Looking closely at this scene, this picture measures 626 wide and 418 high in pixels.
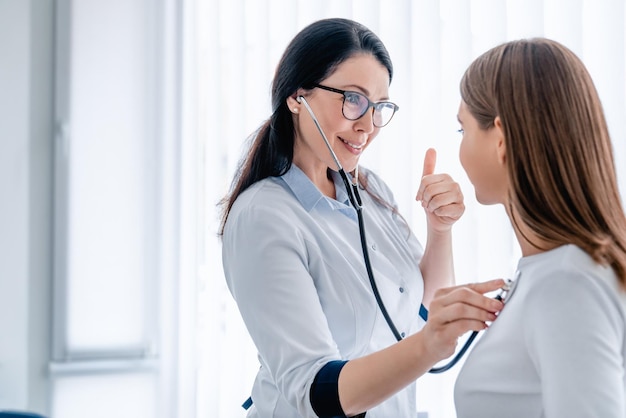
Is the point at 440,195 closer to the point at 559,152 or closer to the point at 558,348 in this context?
the point at 559,152

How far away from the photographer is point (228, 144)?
2.38 metres

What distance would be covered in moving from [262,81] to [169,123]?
0.37 meters

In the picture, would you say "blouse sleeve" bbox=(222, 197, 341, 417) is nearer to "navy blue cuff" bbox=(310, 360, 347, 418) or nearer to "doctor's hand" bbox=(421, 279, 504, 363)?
"navy blue cuff" bbox=(310, 360, 347, 418)

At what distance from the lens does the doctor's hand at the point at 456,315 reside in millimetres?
1016

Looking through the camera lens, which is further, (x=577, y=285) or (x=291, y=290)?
(x=291, y=290)

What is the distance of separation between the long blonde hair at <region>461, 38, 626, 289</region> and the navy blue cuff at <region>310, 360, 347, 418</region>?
0.44 m

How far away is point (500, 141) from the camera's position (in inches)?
41.1

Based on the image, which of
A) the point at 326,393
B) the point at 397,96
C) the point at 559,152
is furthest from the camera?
the point at 397,96

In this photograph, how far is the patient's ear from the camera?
1029 millimetres

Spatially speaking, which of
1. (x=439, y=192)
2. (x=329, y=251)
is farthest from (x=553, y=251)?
(x=329, y=251)

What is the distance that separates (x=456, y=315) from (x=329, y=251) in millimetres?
447

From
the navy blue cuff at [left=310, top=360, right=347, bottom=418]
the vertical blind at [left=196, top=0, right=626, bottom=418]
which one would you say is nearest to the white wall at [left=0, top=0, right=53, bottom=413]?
the vertical blind at [left=196, top=0, right=626, bottom=418]

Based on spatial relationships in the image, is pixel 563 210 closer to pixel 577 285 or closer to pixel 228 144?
pixel 577 285

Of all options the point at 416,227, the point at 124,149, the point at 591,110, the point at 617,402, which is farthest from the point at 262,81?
the point at 617,402
